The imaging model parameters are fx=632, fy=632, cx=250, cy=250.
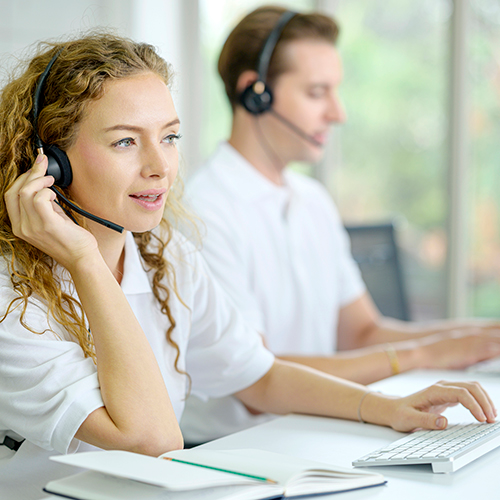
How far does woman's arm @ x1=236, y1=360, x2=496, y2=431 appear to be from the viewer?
968mm

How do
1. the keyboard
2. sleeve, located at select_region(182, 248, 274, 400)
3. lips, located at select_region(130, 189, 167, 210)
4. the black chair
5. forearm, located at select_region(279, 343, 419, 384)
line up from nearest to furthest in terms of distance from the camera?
the keyboard, lips, located at select_region(130, 189, 167, 210), sleeve, located at select_region(182, 248, 274, 400), forearm, located at select_region(279, 343, 419, 384), the black chair

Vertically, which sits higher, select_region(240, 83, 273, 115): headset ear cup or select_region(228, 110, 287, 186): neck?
select_region(240, 83, 273, 115): headset ear cup

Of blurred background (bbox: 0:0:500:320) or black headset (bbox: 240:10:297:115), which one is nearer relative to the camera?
black headset (bbox: 240:10:297:115)

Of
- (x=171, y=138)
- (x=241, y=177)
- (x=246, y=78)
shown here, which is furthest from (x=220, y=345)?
(x=246, y=78)

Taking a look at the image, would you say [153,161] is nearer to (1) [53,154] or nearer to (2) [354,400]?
(1) [53,154]

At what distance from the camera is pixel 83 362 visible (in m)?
0.87

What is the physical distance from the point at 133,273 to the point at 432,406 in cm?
54

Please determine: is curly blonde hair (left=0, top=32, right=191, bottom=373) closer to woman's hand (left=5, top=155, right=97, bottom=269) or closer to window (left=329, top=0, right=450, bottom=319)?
woman's hand (left=5, top=155, right=97, bottom=269)

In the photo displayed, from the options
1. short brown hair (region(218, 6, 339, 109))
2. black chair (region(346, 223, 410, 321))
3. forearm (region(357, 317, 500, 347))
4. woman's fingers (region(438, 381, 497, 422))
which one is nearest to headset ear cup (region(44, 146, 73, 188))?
woman's fingers (region(438, 381, 497, 422))

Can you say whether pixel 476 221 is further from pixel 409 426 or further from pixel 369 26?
pixel 409 426

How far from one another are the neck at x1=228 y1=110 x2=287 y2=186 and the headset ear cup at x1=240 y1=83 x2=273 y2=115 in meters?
0.04

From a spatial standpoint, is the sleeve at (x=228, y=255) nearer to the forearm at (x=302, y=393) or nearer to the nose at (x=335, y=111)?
the forearm at (x=302, y=393)

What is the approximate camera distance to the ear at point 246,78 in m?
1.78

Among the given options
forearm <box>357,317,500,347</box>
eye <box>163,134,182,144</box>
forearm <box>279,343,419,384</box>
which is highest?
eye <box>163,134,182,144</box>
